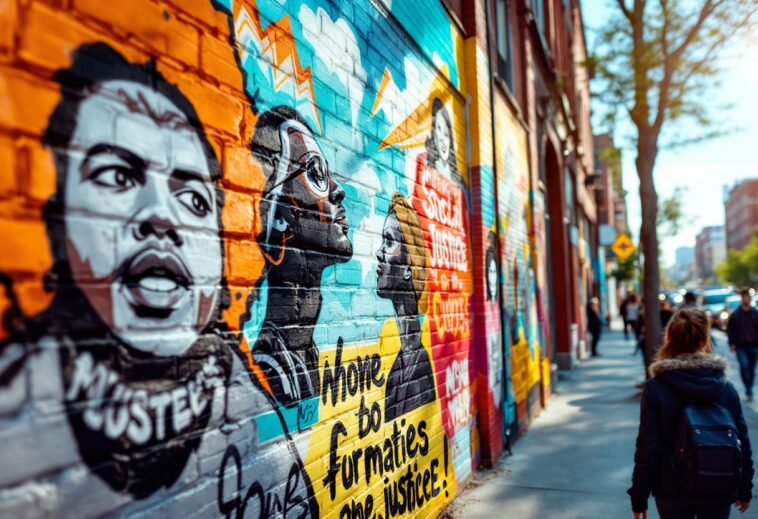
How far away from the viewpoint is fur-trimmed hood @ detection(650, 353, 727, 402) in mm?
3029

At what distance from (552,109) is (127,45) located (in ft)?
42.2

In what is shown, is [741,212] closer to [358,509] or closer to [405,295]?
[405,295]

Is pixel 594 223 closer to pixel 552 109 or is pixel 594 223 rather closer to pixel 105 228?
pixel 552 109

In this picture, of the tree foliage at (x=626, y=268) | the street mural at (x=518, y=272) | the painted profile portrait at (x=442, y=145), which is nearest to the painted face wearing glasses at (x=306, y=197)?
the painted profile portrait at (x=442, y=145)

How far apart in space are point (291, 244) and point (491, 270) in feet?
13.8

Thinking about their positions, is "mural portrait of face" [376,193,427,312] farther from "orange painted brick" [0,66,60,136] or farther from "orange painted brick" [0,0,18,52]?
"orange painted brick" [0,0,18,52]

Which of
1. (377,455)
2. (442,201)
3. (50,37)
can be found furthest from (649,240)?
(50,37)

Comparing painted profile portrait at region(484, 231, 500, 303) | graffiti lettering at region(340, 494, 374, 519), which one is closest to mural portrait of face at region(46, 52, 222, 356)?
graffiti lettering at region(340, 494, 374, 519)

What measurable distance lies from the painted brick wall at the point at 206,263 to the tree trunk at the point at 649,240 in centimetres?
760

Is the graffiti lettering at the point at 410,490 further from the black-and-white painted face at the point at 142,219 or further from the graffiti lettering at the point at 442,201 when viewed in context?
the black-and-white painted face at the point at 142,219

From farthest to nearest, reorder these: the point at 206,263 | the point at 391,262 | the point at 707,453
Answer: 1. the point at 391,262
2. the point at 707,453
3. the point at 206,263

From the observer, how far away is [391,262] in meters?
3.98

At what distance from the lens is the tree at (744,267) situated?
69750mm

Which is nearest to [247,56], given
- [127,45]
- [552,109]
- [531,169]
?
[127,45]
